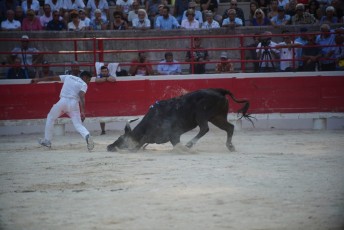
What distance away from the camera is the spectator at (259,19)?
17750mm

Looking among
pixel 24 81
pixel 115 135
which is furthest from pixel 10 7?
pixel 115 135

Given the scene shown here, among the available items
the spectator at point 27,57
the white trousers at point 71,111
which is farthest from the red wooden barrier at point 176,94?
the white trousers at point 71,111

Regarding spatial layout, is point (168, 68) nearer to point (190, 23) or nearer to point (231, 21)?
point (190, 23)

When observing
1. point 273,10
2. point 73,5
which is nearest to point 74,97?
point 73,5

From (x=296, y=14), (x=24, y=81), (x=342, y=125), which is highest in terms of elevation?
(x=296, y=14)

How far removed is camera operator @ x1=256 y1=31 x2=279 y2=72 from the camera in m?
16.6

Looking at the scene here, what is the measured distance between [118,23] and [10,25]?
239 cm

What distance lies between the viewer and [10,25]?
57.2 feet

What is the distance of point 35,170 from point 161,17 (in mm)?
7699

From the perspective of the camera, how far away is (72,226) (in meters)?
7.16

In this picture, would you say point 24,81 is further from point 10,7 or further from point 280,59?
point 280,59

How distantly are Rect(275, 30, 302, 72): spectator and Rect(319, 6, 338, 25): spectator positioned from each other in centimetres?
115

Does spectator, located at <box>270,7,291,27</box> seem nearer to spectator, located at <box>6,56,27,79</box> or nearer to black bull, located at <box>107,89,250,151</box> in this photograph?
spectator, located at <box>6,56,27,79</box>

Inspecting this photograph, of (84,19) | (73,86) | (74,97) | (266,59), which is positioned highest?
(84,19)
